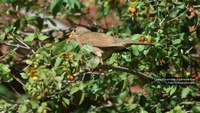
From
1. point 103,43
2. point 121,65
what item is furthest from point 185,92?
point 103,43

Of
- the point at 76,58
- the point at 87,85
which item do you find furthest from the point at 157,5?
the point at 76,58

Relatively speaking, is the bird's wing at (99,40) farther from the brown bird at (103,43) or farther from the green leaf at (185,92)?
the green leaf at (185,92)

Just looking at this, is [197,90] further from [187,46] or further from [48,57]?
[48,57]

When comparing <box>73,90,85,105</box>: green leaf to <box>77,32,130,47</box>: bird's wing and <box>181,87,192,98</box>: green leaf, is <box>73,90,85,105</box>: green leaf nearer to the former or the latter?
<box>77,32,130,47</box>: bird's wing

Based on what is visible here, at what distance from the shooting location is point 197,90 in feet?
11.2

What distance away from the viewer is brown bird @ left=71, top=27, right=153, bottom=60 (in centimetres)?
296

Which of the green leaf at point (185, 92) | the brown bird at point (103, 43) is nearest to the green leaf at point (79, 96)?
the brown bird at point (103, 43)

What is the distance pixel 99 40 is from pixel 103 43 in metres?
0.07

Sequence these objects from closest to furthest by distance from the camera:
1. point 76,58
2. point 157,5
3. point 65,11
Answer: point 76,58, point 157,5, point 65,11

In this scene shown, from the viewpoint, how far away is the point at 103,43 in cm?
306

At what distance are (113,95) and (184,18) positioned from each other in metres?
1.02

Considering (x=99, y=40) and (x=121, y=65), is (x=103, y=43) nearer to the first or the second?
(x=99, y=40)

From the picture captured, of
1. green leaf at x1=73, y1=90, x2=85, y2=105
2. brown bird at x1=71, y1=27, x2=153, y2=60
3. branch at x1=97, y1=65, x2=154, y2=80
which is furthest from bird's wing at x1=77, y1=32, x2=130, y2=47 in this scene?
green leaf at x1=73, y1=90, x2=85, y2=105

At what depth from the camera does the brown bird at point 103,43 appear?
296 centimetres
